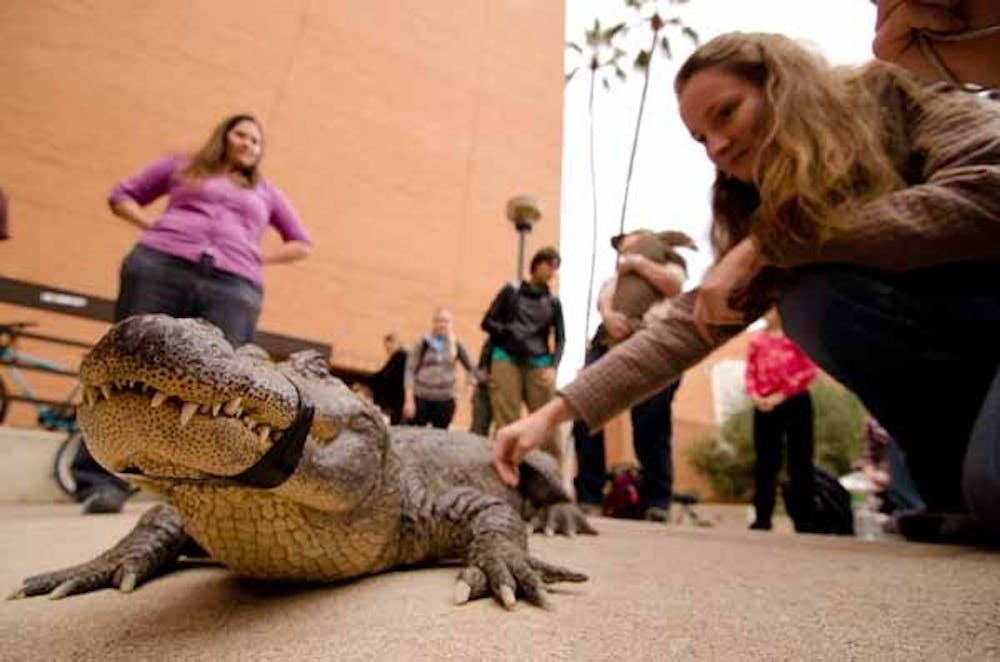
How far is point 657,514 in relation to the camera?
3725mm

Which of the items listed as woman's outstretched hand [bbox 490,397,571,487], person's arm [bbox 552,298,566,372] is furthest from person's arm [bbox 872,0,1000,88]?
person's arm [bbox 552,298,566,372]

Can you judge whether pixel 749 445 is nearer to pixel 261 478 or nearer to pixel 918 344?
pixel 918 344

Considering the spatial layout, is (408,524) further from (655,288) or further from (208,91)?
(208,91)

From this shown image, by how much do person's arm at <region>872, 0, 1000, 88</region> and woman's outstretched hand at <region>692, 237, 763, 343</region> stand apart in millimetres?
1148

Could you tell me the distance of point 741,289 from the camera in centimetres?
185

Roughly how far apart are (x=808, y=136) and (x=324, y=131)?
1010 cm

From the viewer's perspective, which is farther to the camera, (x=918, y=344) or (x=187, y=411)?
(x=918, y=344)

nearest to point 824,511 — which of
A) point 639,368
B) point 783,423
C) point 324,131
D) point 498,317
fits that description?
point 783,423

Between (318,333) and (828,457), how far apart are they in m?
10.8

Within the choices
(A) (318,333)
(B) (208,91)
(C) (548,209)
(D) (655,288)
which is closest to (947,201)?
(D) (655,288)

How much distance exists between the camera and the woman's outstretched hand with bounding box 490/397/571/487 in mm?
1922

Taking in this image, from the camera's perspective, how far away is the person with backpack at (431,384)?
5520 millimetres

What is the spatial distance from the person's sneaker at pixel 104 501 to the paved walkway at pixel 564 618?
1.36 metres

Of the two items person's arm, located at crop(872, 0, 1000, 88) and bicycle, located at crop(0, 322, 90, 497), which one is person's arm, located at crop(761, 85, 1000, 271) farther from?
bicycle, located at crop(0, 322, 90, 497)
